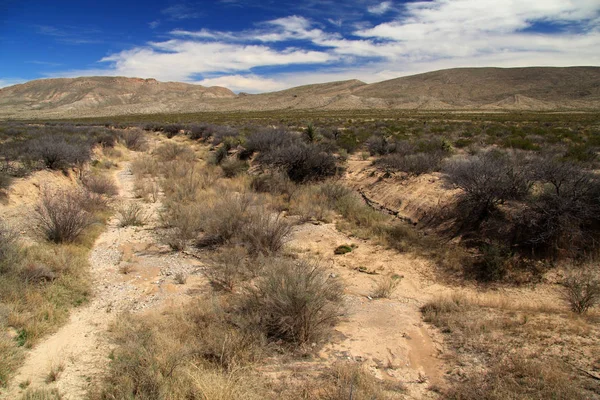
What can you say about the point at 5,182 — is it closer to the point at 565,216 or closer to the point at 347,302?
the point at 347,302

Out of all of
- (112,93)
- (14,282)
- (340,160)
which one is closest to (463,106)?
(340,160)

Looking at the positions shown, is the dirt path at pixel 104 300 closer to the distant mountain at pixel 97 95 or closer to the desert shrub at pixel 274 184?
the desert shrub at pixel 274 184

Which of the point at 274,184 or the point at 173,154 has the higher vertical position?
the point at 173,154

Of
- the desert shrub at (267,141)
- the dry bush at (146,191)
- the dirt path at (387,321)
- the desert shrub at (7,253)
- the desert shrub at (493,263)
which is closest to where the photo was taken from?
the dirt path at (387,321)

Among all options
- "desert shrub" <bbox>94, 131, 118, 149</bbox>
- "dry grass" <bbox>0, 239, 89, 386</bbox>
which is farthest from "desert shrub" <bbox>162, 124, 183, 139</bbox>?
"dry grass" <bbox>0, 239, 89, 386</bbox>

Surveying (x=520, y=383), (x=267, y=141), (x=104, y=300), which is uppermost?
(x=267, y=141)

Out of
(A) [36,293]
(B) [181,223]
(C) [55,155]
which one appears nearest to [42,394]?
(A) [36,293]

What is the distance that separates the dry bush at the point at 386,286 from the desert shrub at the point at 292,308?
1390 millimetres

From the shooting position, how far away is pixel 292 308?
4.78 meters

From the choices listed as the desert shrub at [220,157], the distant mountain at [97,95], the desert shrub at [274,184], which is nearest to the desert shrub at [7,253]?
the desert shrub at [274,184]

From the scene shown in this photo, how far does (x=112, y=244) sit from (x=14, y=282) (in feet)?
9.95

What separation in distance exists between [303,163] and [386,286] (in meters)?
9.40

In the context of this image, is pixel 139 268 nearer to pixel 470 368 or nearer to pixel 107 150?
pixel 470 368

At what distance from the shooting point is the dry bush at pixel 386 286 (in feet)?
20.9
